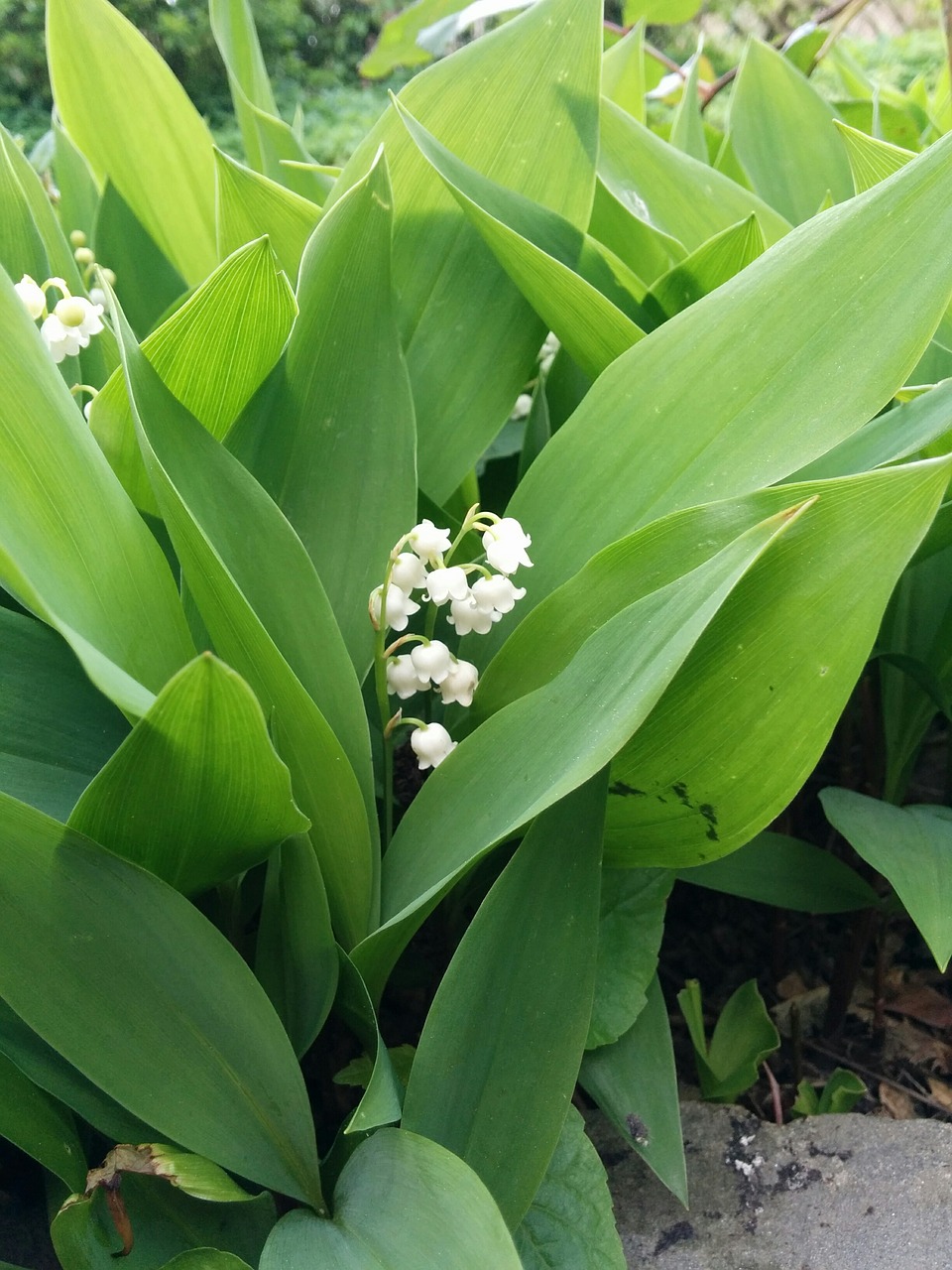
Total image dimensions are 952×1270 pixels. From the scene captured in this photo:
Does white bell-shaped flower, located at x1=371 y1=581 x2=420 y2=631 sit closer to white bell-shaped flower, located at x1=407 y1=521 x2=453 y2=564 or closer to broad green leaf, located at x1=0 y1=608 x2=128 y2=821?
white bell-shaped flower, located at x1=407 y1=521 x2=453 y2=564

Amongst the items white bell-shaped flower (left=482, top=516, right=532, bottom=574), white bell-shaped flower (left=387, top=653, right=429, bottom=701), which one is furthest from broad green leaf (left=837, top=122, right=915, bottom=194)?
white bell-shaped flower (left=387, top=653, right=429, bottom=701)

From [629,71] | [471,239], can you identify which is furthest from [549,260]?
[629,71]

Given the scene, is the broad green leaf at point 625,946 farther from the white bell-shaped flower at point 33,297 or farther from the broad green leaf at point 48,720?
the white bell-shaped flower at point 33,297

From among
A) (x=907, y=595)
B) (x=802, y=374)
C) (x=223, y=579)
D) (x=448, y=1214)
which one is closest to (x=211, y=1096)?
(x=448, y=1214)

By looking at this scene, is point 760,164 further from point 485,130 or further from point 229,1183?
point 229,1183

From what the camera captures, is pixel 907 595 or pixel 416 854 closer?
pixel 416 854

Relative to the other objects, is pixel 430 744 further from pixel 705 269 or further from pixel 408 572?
pixel 705 269
